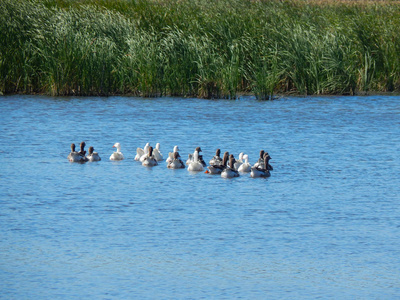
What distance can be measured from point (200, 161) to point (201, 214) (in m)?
4.01

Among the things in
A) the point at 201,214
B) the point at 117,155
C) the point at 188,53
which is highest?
the point at 188,53

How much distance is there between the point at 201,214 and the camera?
39.9ft

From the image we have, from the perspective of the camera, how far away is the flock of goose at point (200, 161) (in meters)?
15.2

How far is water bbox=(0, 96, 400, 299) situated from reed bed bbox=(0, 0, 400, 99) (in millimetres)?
3717

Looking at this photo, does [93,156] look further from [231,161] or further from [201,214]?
[201,214]

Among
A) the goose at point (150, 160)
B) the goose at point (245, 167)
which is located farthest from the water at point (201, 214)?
the goose at point (245, 167)

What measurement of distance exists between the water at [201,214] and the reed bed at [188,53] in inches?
146

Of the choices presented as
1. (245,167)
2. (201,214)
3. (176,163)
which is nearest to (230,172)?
(245,167)

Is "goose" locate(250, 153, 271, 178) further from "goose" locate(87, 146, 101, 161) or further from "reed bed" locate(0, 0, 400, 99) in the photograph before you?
"reed bed" locate(0, 0, 400, 99)

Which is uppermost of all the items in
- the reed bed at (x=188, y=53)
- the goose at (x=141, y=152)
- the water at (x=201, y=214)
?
the reed bed at (x=188, y=53)

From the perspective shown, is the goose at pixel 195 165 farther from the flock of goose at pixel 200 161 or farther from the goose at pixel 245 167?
the goose at pixel 245 167

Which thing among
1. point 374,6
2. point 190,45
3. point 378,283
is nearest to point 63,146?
point 190,45

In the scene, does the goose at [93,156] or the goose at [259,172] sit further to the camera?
the goose at [93,156]

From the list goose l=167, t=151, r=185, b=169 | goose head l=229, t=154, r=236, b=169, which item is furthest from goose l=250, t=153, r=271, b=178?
goose l=167, t=151, r=185, b=169
